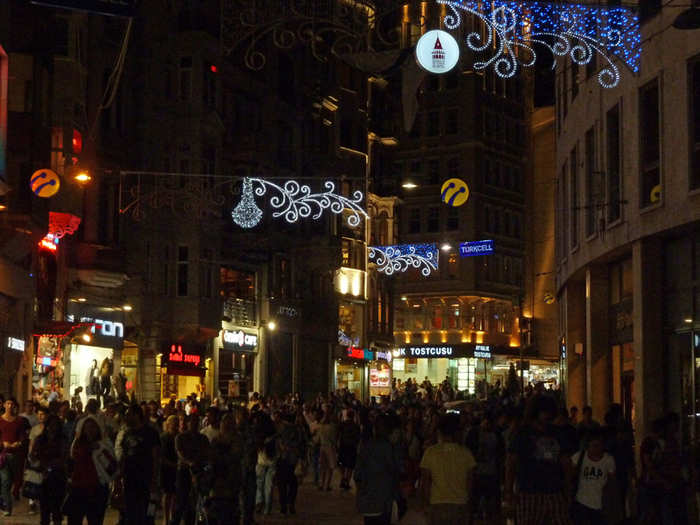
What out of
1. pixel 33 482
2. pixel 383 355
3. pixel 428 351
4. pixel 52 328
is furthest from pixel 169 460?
pixel 428 351

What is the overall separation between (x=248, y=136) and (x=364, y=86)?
65.9ft

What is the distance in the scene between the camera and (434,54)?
17.3m

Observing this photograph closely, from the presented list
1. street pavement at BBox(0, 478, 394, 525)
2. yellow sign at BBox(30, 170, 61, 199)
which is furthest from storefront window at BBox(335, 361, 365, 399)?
street pavement at BBox(0, 478, 394, 525)

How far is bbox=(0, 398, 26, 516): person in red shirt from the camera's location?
64.8 feet

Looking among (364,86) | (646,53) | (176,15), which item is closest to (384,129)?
(364,86)

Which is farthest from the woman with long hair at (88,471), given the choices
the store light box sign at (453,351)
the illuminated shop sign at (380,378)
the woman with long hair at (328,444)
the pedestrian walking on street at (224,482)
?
the store light box sign at (453,351)

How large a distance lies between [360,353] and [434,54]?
5198 centimetres

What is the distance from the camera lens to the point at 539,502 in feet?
42.8

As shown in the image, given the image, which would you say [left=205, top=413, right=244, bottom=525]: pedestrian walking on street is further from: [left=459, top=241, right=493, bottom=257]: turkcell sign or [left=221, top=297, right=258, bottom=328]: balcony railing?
[left=221, top=297, right=258, bottom=328]: balcony railing

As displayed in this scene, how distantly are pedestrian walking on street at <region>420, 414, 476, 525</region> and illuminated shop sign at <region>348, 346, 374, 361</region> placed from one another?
5433 cm

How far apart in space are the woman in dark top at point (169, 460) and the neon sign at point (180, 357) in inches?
1093

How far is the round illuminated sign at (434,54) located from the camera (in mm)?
17297

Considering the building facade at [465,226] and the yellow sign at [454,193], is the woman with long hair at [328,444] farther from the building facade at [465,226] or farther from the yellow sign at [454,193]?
the building facade at [465,226]

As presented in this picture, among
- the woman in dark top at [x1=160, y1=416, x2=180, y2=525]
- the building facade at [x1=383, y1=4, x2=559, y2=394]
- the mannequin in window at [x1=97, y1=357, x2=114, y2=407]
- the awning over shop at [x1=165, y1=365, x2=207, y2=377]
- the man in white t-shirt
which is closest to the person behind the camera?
the man in white t-shirt
